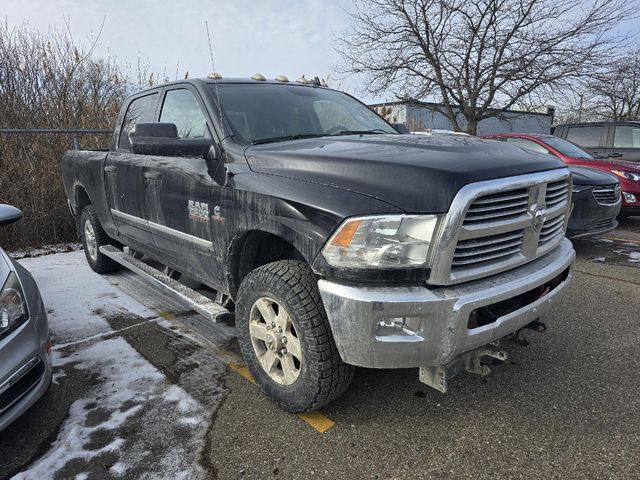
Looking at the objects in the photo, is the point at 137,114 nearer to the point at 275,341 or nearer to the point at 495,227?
the point at 275,341

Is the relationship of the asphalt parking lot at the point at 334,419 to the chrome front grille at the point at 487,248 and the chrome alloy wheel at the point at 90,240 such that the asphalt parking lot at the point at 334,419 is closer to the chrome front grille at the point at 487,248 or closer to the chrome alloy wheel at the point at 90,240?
the chrome front grille at the point at 487,248

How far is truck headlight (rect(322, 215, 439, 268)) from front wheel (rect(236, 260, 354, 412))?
392 millimetres

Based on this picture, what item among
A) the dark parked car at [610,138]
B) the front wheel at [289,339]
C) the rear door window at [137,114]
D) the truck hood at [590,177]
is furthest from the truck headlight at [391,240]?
the dark parked car at [610,138]

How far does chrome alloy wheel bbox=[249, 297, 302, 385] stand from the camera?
2.37m

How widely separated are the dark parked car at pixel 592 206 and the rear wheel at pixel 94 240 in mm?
5572

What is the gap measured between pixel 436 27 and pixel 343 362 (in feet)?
50.6

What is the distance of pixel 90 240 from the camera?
5.27 metres

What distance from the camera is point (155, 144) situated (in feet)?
9.26

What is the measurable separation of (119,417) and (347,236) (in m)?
1.69

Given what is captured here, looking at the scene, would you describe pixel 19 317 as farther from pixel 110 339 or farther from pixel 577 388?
pixel 577 388

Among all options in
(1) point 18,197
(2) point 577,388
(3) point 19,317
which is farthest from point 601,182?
(1) point 18,197

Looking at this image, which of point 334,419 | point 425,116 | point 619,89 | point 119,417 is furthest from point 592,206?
point 619,89

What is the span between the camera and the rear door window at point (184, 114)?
310 centimetres

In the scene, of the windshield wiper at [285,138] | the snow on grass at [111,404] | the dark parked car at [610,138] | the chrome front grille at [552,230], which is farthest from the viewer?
the dark parked car at [610,138]
